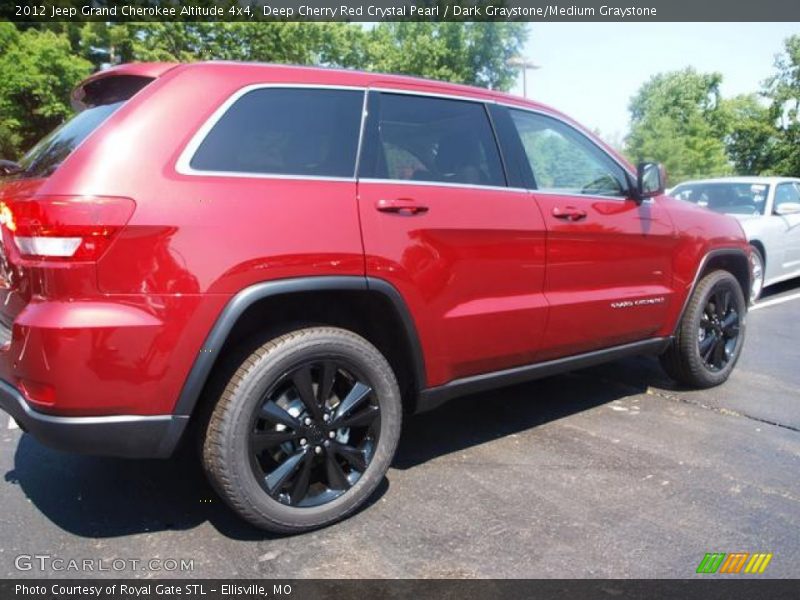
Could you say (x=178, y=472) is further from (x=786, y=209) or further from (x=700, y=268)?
(x=786, y=209)

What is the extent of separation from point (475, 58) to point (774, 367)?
35313mm

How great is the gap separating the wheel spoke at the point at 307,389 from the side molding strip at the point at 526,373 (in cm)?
54

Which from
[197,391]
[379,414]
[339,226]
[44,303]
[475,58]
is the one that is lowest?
[379,414]

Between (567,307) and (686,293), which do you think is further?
(686,293)

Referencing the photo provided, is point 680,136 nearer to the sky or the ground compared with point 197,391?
nearer to the sky

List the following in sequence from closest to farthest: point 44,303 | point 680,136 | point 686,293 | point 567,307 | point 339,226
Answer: point 44,303 < point 339,226 < point 567,307 < point 686,293 < point 680,136

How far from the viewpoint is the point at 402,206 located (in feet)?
9.15

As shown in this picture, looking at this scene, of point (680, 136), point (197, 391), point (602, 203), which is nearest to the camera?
point (197, 391)

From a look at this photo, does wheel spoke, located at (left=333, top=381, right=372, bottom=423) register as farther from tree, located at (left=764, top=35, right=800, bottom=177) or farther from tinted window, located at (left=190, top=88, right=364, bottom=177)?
tree, located at (left=764, top=35, right=800, bottom=177)

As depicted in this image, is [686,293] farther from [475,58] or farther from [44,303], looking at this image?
[475,58]

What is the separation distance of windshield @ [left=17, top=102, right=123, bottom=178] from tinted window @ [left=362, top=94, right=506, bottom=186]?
105 cm

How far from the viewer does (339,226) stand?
2611mm

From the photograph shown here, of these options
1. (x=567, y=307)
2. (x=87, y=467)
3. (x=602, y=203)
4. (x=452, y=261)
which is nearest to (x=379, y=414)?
(x=452, y=261)

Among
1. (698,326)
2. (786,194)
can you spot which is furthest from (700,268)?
(786,194)
